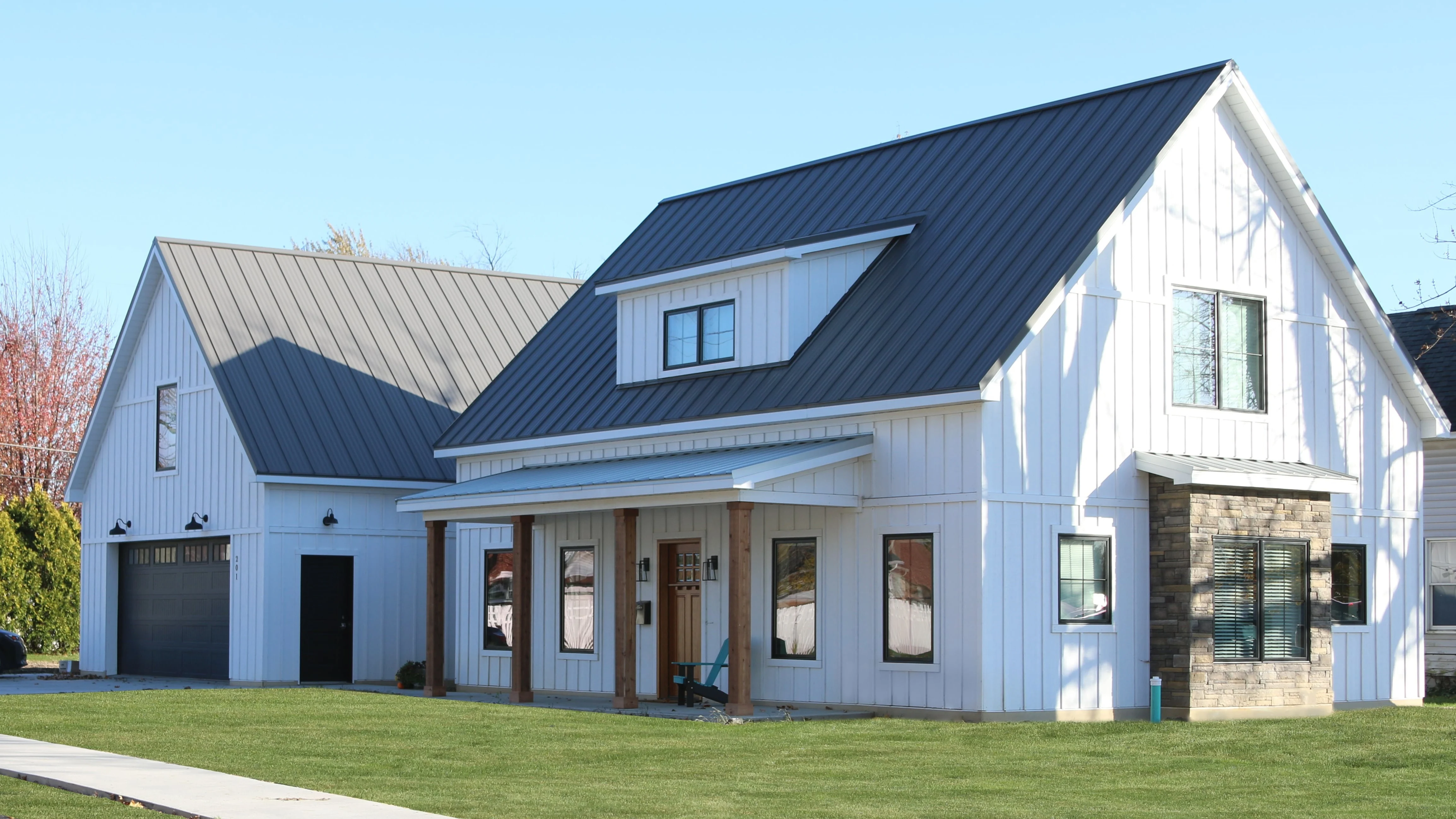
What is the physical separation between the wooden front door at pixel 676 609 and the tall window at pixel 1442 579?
40.4 feet

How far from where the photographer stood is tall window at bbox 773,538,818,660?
21562 millimetres

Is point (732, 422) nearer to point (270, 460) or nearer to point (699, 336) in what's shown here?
point (699, 336)

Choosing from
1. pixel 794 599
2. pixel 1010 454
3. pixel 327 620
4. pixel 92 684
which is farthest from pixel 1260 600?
pixel 92 684

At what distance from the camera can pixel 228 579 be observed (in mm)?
30078

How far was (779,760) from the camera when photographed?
622 inches

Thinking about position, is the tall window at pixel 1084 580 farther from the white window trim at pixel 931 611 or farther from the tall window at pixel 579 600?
the tall window at pixel 579 600

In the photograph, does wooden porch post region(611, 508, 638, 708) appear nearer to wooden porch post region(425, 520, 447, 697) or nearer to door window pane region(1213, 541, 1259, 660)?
wooden porch post region(425, 520, 447, 697)

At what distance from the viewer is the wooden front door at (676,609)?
23.4 metres

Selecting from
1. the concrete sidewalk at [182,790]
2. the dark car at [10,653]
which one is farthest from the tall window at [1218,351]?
the dark car at [10,653]

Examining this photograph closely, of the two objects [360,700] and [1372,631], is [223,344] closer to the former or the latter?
[360,700]

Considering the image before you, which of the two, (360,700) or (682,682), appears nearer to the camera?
(682,682)

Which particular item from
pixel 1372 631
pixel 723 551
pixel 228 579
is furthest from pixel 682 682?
pixel 228 579

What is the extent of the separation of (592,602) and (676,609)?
1.53m

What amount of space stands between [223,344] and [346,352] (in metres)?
2.36
